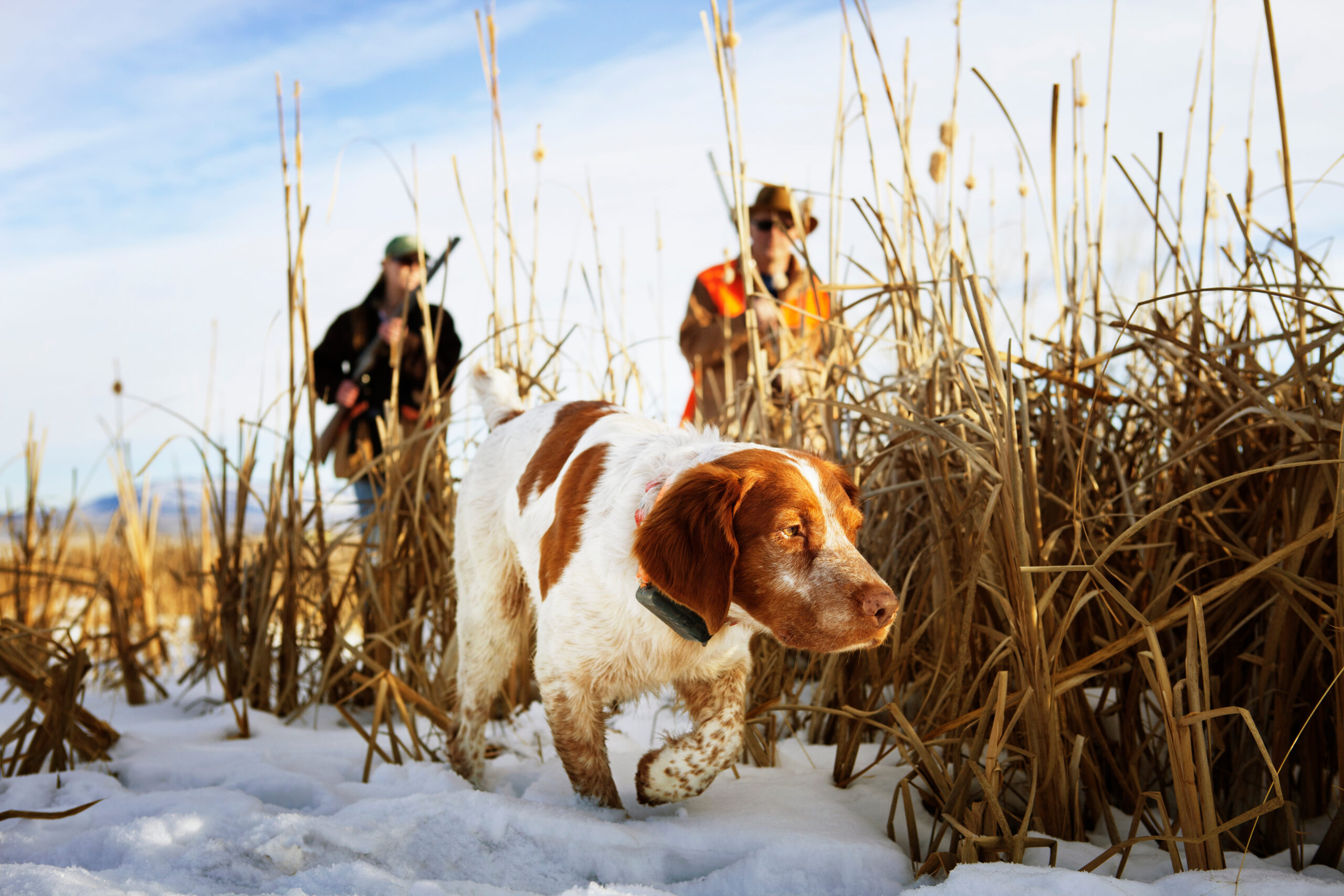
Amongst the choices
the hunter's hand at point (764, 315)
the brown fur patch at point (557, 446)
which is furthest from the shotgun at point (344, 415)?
the brown fur patch at point (557, 446)

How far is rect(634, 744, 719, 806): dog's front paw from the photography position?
1.90m

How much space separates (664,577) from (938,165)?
1701 millimetres

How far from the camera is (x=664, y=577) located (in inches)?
67.6

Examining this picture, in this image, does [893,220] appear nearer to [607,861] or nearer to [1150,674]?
[1150,674]

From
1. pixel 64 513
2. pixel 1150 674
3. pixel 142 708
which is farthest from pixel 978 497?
pixel 64 513

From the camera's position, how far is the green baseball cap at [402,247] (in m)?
5.07

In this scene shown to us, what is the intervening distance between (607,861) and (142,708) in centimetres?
265

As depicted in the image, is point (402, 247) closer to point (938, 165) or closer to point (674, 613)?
point (938, 165)

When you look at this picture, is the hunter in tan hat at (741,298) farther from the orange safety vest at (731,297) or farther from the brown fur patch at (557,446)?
the brown fur patch at (557,446)

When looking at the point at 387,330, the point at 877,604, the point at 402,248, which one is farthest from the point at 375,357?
the point at 877,604

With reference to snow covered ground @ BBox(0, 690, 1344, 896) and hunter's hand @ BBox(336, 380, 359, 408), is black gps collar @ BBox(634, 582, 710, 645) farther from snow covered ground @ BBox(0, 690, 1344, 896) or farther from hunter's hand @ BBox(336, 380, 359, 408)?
hunter's hand @ BBox(336, 380, 359, 408)

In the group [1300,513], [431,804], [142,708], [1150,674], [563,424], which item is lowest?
[142,708]

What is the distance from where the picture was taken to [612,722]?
9.94 feet

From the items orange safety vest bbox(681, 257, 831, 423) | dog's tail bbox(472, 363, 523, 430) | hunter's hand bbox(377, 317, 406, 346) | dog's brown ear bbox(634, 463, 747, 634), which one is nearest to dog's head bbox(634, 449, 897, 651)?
dog's brown ear bbox(634, 463, 747, 634)
